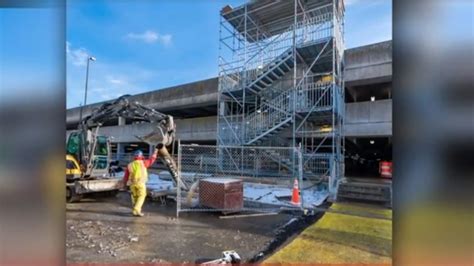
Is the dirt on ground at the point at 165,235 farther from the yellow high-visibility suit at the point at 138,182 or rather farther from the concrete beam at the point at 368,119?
the concrete beam at the point at 368,119

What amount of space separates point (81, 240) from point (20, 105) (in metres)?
4.98

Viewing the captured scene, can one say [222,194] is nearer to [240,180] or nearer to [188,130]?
[240,180]

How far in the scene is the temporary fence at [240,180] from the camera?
24.1 feet

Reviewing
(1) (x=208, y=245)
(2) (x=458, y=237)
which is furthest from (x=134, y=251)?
(2) (x=458, y=237)

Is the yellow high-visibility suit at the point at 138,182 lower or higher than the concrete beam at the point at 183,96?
lower

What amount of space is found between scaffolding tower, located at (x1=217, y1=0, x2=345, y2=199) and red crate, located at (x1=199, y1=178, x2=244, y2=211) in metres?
4.13

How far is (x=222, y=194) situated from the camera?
285 inches

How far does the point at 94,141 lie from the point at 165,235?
5211mm

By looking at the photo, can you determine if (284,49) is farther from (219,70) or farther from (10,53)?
(10,53)

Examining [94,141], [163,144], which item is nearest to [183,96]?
[94,141]

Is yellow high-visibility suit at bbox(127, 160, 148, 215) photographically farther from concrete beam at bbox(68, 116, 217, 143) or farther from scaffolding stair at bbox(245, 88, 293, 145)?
concrete beam at bbox(68, 116, 217, 143)

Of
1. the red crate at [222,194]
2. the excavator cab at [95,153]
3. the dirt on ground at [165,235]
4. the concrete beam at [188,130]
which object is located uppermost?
the concrete beam at [188,130]

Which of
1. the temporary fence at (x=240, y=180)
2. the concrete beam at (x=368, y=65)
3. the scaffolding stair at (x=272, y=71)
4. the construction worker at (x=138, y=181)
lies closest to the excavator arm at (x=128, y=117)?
A: the temporary fence at (x=240, y=180)

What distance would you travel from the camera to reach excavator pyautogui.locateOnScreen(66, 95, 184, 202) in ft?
28.6
